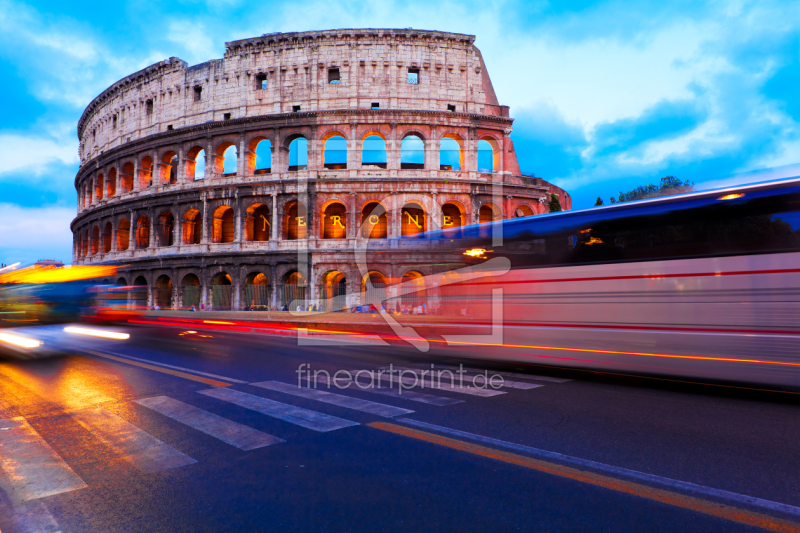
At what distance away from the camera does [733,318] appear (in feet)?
21.0

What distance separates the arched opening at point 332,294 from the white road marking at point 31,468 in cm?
2630

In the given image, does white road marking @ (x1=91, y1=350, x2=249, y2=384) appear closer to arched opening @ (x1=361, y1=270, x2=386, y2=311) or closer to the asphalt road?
the asphalt road

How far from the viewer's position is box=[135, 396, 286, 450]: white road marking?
14.8 ft

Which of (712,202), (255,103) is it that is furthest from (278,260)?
(712,202)

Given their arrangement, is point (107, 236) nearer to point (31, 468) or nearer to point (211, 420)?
point (211, 420)

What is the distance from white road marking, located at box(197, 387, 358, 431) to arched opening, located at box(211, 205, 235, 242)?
29.9 meters

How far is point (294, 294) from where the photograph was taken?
105 ft

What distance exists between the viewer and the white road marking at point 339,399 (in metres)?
5.54

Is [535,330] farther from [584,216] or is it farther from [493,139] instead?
[493,139]

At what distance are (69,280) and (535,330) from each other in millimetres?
14183

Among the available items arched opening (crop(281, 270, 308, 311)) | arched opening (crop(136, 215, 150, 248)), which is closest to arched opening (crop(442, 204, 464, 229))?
arched opening (crop(281, 270, 308, 311))

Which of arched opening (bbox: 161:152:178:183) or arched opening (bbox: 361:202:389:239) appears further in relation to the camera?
arched opening (bbox: 161:152:178:183)

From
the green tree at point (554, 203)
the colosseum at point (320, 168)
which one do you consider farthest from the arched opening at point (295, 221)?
the green tree at point (554, 203)

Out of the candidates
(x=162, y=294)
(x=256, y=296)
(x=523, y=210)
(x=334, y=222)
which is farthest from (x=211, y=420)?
(x=162, y=294)
